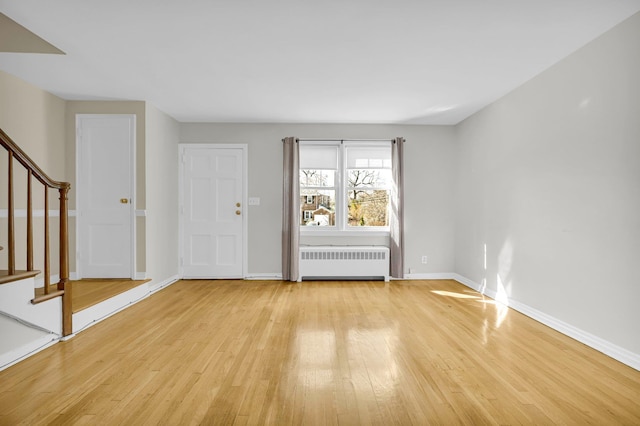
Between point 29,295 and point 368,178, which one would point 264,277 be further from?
point 29,295

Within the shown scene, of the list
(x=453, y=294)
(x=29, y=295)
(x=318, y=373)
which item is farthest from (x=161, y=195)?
(x=453, y=294)

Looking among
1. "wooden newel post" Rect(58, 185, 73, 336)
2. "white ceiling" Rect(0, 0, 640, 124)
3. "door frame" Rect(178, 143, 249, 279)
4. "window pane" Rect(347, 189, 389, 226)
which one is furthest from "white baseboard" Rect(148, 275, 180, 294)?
"window pane" Rect(347, 189, 389, 226)

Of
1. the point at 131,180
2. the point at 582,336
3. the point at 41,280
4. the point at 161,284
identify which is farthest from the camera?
the point at 161,284

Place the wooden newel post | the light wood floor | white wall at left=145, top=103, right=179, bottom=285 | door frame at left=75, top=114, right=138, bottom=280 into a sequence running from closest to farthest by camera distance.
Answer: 1. the light wood floor
2. the wooden newel post
3. door frame at left=75, top=114, right=138, bottom=280
4. white wall at left=145, top=103, right=179, bottom=285

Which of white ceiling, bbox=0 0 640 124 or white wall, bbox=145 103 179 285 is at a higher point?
white ceiling, bbox=0 0 640 124

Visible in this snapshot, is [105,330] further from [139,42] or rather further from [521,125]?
[521,125]

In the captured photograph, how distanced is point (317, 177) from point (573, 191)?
3530 millimetres

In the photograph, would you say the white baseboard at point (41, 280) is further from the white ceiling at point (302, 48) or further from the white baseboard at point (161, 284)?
the white ceiling at point (302, 48)

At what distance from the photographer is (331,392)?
2.14 m

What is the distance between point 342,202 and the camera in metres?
5.71

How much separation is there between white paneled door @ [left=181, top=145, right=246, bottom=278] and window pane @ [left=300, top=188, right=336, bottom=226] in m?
0.99

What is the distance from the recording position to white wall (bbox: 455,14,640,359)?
262 centimetres

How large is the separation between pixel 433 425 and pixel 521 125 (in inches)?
134

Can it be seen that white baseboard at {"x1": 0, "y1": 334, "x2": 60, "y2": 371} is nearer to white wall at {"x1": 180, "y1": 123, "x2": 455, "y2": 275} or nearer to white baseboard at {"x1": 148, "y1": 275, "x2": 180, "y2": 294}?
white baseboard at {"x1": 148, "y1": 275, "x2": 180, "y2": 294}
